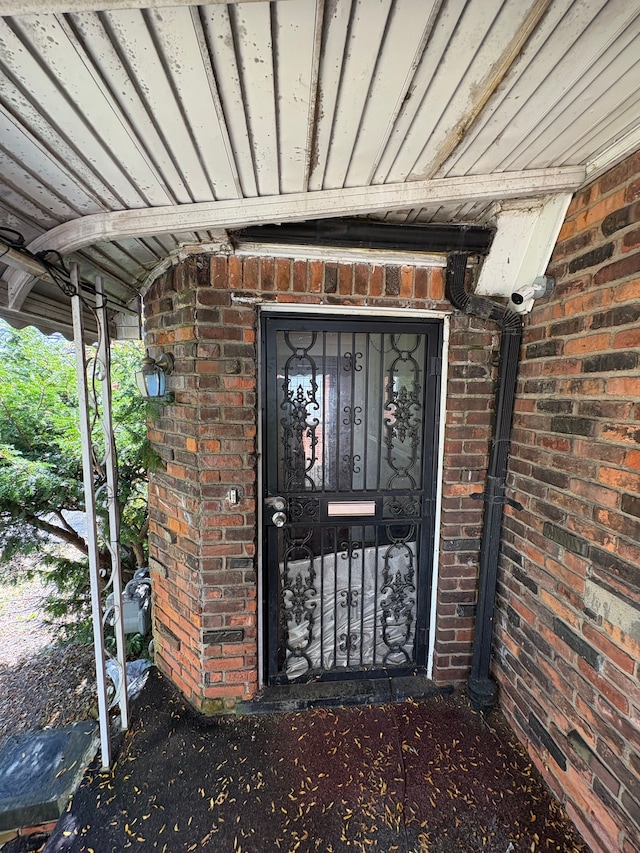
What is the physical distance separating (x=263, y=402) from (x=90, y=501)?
3.05 ft

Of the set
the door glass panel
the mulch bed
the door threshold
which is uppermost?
the door glass panel

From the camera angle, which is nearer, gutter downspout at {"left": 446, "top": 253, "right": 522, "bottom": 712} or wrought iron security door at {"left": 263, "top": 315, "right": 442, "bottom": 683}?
gutter downspout at {"left": 446, "top": 253, "right": 522, "bottom": 712}

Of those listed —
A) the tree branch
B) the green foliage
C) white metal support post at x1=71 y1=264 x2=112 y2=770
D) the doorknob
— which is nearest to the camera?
white metal support post at x1=71 y1=264 x2=112 y2=770

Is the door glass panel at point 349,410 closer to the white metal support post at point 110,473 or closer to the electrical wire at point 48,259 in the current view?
the white metal support post at point 110,473

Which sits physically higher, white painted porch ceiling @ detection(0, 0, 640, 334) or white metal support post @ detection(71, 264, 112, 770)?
white painted porch ceiling @ detection(0, 0, 640, 334)

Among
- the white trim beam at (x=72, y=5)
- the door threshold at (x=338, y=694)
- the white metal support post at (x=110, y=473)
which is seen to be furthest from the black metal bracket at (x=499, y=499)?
the white trim beam at (x=72, y=5)

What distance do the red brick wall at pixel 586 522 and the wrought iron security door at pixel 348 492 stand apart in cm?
52

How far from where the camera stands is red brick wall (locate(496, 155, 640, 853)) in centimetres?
126

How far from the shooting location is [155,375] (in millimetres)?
1895

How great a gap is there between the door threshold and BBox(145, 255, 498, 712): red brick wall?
0.28ft

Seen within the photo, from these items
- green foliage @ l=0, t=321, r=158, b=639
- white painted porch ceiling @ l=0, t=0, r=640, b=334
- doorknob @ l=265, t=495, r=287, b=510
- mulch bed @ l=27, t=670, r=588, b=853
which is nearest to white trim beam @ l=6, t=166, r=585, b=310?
white painted porch ceiling @ l=0, t=0, r=640, b=334

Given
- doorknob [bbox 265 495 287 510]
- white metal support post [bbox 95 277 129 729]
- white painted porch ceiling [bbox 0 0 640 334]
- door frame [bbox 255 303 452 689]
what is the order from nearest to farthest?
white painted porch ceiling [bbox 0 0 640 334]
white metal support post [bbox 95 277 129 729]
door frame [bbox 255 303 452 689]
doorknob [bbox 265 495 287 510]

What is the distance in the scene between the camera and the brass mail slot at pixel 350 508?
6.74 feet

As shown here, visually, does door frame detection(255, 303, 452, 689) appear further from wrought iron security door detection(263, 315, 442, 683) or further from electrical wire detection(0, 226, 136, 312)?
electrical wire detection(0, 226, 136, 312)
